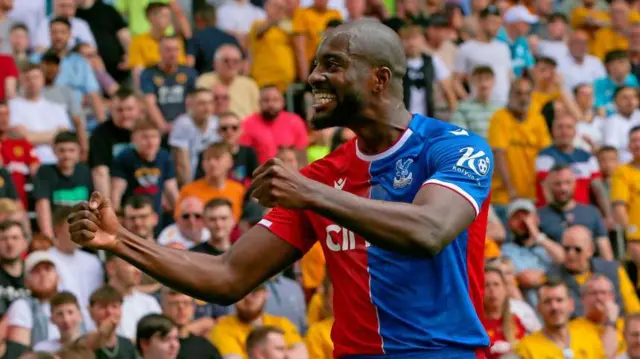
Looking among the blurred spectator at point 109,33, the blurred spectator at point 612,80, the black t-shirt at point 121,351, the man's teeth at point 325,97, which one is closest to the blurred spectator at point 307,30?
the blurred spectator at point 109,33

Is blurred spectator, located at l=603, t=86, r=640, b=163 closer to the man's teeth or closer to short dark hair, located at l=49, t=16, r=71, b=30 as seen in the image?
short dark hair, located at l=49, t=16, r=71, b=30

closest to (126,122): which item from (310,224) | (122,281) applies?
(122,281)

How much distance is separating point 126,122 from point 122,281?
311 cm

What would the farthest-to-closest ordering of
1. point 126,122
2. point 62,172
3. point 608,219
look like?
point 608,219
point 126,122
point 62,172

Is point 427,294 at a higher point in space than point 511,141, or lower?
higher

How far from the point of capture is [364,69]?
16.9 ft

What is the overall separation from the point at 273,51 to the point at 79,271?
18.5 ft

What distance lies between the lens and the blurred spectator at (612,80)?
Answer: 18312 millimetres

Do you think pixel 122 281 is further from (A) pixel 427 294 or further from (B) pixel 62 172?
(A) pixel 427 294

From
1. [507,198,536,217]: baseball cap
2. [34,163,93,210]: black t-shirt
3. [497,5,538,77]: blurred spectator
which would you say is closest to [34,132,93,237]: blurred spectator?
[34,163,93,210]: black t-shirt

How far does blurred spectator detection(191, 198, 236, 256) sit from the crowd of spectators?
17mm

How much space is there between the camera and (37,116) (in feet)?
45.1

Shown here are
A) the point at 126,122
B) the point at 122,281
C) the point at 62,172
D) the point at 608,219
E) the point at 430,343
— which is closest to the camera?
the point at 430,343

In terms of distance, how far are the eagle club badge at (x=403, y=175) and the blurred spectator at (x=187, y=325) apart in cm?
518
